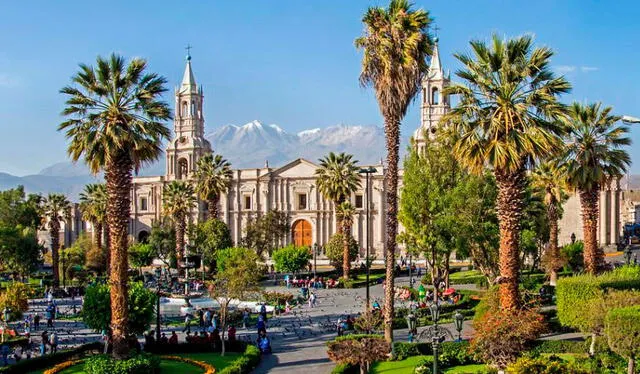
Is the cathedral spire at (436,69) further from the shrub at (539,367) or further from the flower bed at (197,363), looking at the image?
the shrub at (539,367)

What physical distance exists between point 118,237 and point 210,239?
32.0 m

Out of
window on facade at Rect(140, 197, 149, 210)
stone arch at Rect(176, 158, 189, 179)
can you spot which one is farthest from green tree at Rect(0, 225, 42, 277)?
window on facade at Rect(140, 197, 149, 210)

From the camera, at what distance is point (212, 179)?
56.9 m

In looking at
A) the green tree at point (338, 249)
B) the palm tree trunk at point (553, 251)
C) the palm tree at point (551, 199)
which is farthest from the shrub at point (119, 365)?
the green tree at point (338, 249)

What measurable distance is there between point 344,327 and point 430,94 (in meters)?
39.8

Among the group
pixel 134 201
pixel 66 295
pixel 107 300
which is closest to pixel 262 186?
pixel 134 201

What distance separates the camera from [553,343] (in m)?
24.0

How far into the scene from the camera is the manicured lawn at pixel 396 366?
22209 mm

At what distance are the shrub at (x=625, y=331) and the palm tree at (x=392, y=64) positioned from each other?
7.24 meters

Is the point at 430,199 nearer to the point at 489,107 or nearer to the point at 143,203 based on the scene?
the point at 489,107

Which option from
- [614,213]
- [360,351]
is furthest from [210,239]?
[360,351]

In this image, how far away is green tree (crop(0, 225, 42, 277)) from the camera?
5212 cm

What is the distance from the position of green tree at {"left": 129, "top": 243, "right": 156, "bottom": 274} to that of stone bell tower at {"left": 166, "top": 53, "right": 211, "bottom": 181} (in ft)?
51.0

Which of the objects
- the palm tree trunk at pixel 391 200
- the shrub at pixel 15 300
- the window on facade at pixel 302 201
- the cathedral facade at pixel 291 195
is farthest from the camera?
the window on facade at pixel 302 201
